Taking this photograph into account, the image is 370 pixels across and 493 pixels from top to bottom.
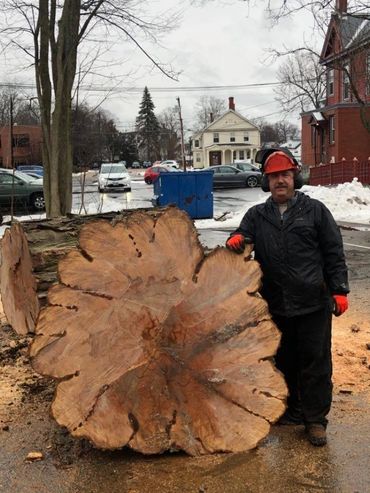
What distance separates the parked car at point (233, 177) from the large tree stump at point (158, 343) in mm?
27253

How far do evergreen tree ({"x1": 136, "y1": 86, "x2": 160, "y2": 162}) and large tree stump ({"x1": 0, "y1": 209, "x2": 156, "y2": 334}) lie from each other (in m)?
92.7

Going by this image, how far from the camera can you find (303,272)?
3.22 metres

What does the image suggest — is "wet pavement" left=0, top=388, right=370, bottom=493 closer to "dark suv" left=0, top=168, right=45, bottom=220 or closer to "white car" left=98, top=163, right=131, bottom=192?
"dark suv" left=0, top=168, right=45, bottom=220

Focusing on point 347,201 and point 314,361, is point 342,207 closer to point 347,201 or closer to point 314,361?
point 347,201

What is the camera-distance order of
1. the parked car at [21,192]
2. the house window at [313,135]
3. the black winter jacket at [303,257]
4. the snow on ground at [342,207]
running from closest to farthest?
the black winter jacket at [303,257] → the snow on ground at [342,207] → the parked car at [21,192] → the house window at [313,135]

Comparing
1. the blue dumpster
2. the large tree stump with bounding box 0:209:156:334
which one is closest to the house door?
the blue dumpster

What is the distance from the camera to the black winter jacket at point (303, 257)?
3215mm

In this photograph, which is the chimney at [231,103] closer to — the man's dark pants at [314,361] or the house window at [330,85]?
the house window at [330,85]

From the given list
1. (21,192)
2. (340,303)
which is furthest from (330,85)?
(340,303)

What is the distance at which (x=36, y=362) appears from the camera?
3.04 metres

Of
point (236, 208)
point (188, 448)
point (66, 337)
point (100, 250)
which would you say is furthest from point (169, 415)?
point (236, 208)

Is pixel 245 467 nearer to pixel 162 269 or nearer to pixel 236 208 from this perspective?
pixel 162 269

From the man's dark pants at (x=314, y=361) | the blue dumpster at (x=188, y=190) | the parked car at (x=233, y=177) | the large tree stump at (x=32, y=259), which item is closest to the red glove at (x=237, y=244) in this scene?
the man's dark pants at (x=314, y=361)

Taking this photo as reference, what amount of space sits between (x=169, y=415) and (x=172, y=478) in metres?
0.34
